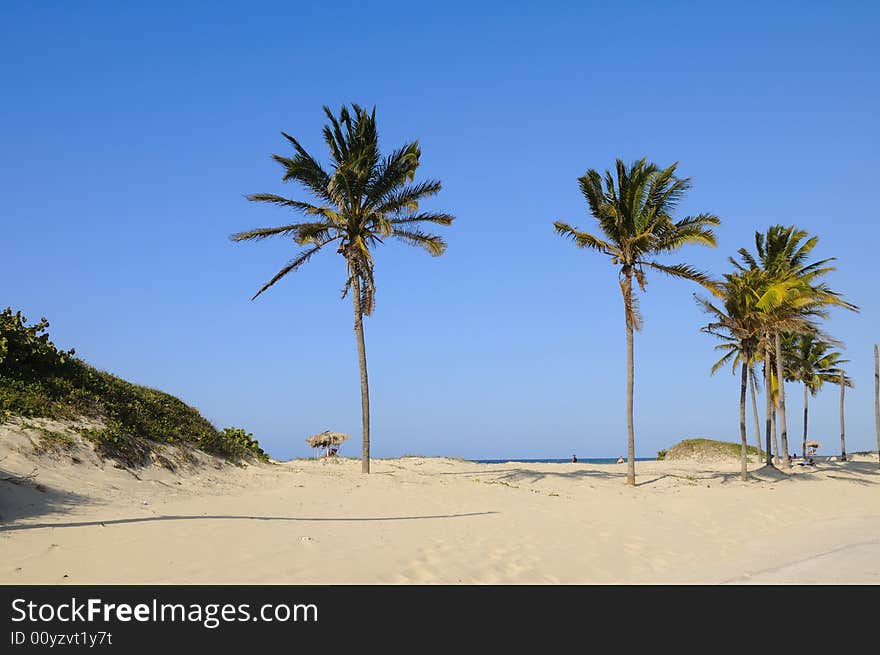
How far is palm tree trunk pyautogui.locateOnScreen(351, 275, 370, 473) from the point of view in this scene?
1822cm

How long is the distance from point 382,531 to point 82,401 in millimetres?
7467

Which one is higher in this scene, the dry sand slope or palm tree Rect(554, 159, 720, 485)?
palm tree Rect(554, 159, 720, 485)

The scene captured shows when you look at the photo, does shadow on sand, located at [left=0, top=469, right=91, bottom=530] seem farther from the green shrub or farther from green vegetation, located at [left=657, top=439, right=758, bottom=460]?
green vegetation, located at [left=657, top=439, right=758, bottom=460]

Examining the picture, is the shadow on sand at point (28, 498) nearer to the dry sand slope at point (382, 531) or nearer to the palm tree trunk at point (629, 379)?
the dry sand slope at point (382, 531)

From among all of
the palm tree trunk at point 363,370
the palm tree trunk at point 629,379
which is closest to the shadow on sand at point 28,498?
the palm tree trunk at point 363,370

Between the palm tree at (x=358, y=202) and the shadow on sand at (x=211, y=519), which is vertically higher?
the palm tree at (x=358, y=202)

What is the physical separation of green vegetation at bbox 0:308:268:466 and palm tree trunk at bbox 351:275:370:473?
3461 mm

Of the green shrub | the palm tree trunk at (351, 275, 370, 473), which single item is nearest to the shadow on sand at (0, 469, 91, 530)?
the green shrub

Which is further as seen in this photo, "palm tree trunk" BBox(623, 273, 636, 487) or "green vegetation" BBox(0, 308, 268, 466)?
"palm tree trunk" BBox(623, 273, 636, 487)

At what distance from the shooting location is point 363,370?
18938mm

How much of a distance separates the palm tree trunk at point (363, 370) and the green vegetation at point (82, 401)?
3.46m

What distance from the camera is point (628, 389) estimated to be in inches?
794

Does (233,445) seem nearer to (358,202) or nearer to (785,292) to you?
(358,202)

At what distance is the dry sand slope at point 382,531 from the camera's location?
673cm
